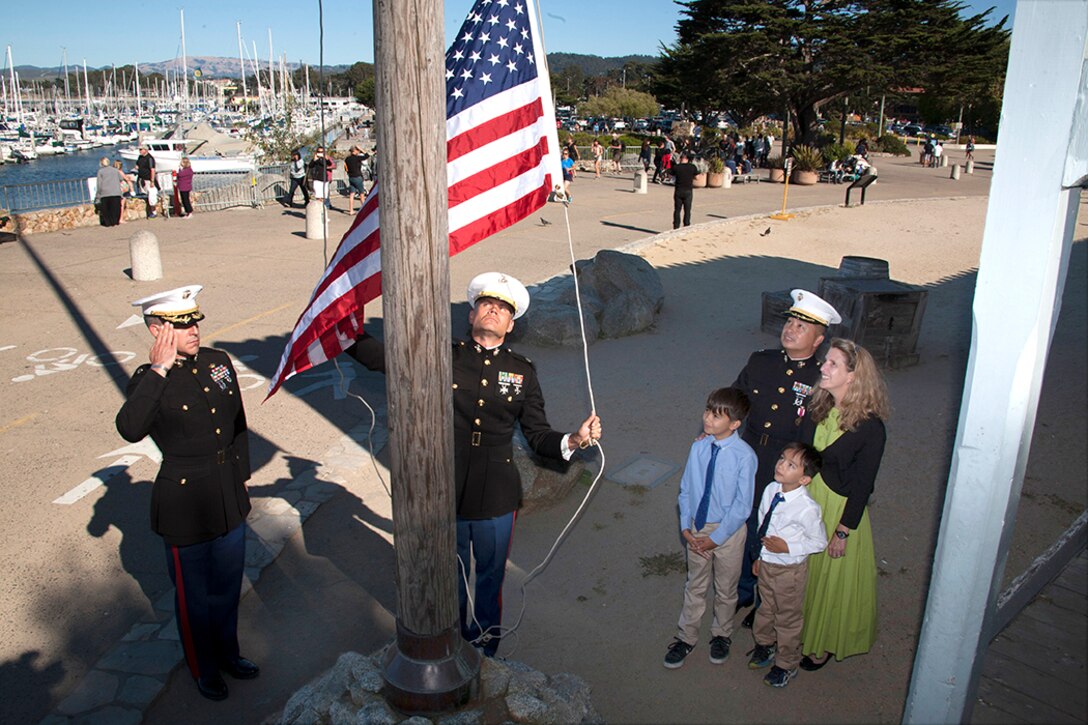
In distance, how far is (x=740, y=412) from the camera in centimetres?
434

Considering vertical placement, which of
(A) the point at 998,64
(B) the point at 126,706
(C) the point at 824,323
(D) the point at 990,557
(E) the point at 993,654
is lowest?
(B) the point at 126,706

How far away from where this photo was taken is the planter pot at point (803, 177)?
3317 centimetres

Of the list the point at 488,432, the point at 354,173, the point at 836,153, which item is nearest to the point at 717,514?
the point at 488,432

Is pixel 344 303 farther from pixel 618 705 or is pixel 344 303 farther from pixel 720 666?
pixel 720 666

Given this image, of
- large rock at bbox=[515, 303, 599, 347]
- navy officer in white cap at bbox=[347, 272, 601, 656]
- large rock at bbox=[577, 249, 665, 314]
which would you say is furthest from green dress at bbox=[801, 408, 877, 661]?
large rock at bbox=[577, 249, 665, 314]

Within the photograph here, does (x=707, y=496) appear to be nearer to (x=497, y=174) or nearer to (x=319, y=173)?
(x=497, y=174)

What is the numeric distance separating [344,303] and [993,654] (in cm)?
395

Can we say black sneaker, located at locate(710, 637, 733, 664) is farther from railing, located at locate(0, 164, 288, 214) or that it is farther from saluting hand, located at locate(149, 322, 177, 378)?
railing, located at locate(0, 164, 288, 214)

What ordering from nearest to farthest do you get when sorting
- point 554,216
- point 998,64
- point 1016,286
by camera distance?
point 1016,286
point 554,216
point 998,64

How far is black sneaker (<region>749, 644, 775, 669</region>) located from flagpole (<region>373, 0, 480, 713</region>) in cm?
191

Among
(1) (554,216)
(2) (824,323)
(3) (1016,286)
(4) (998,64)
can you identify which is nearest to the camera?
(3) (1016,286)

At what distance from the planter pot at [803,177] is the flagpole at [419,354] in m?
32.7

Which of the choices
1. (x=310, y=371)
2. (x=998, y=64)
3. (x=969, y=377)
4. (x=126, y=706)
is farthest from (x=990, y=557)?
(x=998, y=64)

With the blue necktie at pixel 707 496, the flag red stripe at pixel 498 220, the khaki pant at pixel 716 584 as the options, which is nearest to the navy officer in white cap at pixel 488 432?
the flag red stripe at pixel 498 220
